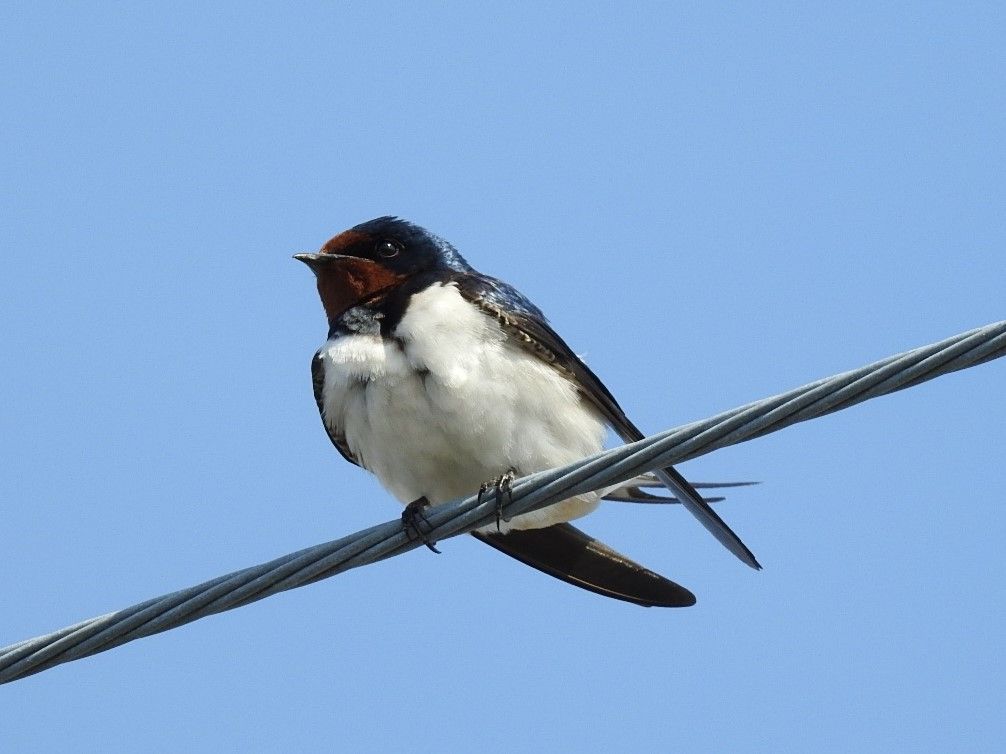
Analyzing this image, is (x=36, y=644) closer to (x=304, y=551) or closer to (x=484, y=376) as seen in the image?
(x=304, y=551)

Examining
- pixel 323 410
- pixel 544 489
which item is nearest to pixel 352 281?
pixel 323 410

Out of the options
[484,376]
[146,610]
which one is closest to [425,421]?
[484,376]

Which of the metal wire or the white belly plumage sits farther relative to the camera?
the white belly plumage

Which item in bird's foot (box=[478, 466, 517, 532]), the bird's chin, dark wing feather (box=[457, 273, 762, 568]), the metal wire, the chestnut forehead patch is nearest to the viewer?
the metal wire

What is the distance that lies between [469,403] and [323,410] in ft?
1.96

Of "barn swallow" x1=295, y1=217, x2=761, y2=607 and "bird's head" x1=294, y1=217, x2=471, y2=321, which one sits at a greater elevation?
"bird's head" x1=294, y1=217, x2=471, y2=321

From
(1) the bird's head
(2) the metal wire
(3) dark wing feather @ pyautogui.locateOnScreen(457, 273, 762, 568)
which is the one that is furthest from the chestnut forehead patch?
(2) the metal wire

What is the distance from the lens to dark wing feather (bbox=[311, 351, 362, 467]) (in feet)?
13.2

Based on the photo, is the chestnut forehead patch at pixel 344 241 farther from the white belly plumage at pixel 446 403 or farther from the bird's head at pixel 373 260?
the white belly plumage at pixel 446 403

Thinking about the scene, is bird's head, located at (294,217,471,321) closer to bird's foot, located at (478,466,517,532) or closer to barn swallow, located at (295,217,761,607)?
barn swallow, located at (295,217,761,607)

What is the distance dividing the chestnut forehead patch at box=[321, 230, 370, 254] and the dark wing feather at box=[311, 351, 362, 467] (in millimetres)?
444

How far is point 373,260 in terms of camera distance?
429 cm

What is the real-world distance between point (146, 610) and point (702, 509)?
148cm

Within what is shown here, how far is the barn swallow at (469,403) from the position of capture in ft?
12.0
